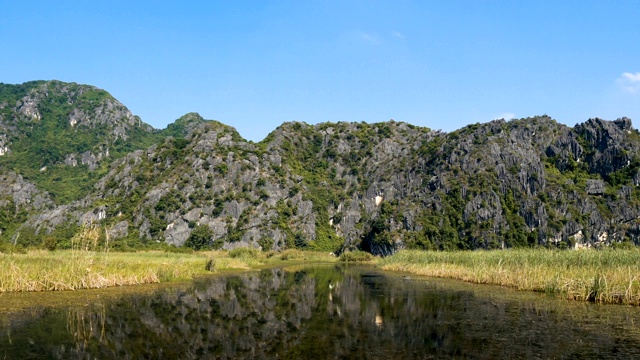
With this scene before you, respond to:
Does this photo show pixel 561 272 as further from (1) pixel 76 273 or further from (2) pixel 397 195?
(2) pixel 397 195

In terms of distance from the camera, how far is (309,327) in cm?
2394

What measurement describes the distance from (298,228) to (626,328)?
140157mm

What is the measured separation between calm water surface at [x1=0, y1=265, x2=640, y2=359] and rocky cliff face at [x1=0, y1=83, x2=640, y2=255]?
98.9 meters

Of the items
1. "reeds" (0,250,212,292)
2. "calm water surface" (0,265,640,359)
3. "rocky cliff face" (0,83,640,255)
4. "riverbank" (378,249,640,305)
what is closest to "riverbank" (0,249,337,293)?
"reeds" (0,250,212,292)

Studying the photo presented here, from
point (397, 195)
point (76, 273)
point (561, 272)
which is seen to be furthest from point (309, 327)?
point (397, 195)

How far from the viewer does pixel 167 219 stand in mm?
149375

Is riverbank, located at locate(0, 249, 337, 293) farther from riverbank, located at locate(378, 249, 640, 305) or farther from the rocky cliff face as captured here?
the rocky cliff face

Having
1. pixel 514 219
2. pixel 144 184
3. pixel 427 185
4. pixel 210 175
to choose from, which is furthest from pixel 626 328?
pixel 144 184

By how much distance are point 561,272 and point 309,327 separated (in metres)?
25.1

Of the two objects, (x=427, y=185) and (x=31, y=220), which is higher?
(x=427, y=185)

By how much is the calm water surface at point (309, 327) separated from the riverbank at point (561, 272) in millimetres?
1860

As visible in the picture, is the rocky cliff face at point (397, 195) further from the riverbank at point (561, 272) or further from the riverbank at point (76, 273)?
the riverbank at point (76, 273)

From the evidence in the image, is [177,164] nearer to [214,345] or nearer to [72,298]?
[72,298]

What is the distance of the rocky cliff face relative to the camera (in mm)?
130875
